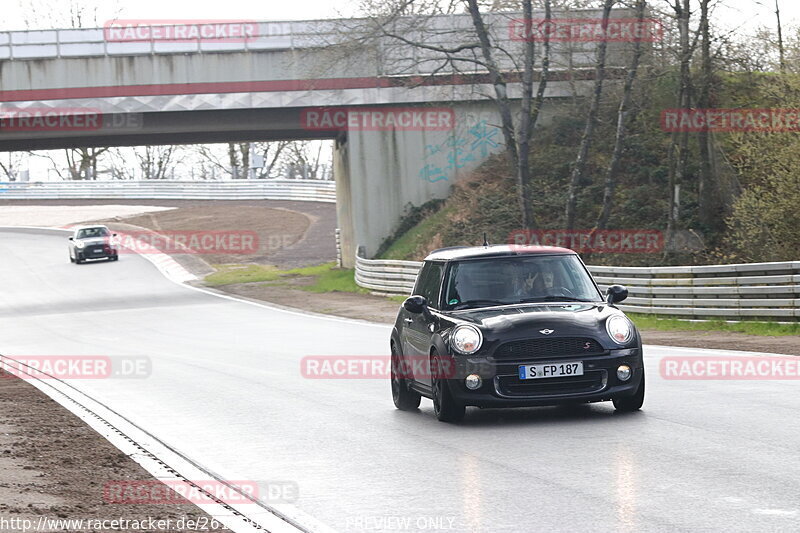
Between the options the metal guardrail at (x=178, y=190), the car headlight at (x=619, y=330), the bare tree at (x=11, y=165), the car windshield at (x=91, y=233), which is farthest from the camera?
the bare tree at (x=11, y=165)

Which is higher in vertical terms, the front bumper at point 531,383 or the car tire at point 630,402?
the front bumper at point 531,383

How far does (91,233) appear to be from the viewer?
181 feet

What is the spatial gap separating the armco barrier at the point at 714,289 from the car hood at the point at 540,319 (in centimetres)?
1076

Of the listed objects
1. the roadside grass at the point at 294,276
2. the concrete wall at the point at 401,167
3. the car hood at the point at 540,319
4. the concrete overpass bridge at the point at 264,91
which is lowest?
the roadside grass at the point at 294,276

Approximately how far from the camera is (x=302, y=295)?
3775cm

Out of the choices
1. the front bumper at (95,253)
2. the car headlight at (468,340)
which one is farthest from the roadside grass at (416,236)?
the car headlight at (468,340)

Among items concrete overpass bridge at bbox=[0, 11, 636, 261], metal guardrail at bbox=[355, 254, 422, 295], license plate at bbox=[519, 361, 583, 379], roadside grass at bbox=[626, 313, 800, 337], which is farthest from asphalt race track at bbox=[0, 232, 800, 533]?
concrete overpass bridge at bbox=[0, 11, 636, 261]

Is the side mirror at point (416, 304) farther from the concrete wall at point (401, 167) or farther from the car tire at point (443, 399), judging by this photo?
the concrete wall at point (401, 167)

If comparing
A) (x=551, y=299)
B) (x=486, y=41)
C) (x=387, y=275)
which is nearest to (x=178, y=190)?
(x=387, y=275)

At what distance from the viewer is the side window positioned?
454 inches

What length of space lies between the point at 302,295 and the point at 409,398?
26.0m

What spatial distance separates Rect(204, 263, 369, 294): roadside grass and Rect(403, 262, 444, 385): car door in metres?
26.3

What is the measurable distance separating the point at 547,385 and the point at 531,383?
0.13 metres

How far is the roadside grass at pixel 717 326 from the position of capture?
20281mm
